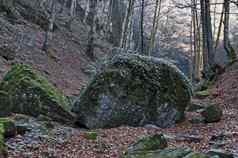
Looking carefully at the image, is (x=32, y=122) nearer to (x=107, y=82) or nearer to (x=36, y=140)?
(x=36, y=140)

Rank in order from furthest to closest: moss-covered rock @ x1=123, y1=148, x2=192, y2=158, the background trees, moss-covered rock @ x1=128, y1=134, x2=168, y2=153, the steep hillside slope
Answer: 1. the background trees
2. the steep hillside slope
3. moss-covered rock @ x1=128, y1=134, x2=168, y2=153
4. moss-covered rock @ x1=123, y1=148, x2=192, y2=158

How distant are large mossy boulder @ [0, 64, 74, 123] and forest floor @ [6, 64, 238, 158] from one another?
96 cm

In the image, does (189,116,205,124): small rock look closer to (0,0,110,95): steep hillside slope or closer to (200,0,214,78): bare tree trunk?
(0,0,110,95): steep hillside slope

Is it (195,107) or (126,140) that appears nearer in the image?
(126,140)

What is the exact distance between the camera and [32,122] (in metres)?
9.17

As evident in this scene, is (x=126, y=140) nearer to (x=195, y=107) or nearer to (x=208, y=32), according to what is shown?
(x=195, y=107)

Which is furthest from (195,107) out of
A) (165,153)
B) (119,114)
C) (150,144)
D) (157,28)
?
(157,28)

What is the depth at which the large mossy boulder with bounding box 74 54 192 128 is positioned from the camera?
1055 centimetres

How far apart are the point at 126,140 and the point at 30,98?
2.81 meters

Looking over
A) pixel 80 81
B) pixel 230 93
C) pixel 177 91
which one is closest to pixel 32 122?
pixel 177 91

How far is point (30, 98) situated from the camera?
10.2 m

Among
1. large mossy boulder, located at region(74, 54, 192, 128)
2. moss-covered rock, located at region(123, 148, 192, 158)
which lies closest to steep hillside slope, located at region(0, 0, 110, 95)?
large mossy boulder, located at region(74, 54, 192, 128)

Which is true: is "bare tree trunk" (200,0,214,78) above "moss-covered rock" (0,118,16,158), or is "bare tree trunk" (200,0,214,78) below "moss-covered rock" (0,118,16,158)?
above

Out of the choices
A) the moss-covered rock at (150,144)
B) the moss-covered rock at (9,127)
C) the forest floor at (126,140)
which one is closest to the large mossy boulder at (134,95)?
the forest floor at (126,140)
